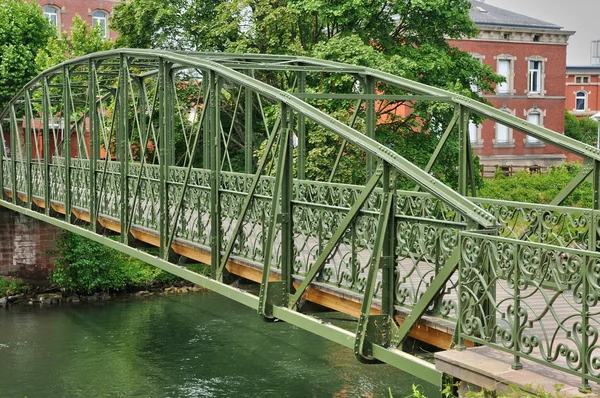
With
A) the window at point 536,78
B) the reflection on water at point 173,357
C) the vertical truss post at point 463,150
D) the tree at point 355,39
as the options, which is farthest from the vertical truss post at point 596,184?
the window at point 536,78

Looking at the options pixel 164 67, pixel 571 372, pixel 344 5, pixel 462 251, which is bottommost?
pixel 571 372

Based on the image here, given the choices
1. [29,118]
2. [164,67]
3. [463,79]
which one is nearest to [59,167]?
[29,118]

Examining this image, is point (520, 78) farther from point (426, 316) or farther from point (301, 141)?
point (426, 316)

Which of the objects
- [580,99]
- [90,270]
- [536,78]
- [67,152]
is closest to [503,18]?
[536,78]

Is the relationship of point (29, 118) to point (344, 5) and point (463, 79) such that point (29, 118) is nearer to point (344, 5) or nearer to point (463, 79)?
point (344, 5)

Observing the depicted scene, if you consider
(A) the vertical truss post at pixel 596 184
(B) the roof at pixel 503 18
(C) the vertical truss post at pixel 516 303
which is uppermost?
(B) the roof at pixel 503 18

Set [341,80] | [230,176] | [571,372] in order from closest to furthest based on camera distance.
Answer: [571,372] → [230,176] → [341,80]

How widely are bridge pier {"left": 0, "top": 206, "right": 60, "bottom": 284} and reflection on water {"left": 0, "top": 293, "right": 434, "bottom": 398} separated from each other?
1820mm

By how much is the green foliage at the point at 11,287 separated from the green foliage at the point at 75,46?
29.2ft

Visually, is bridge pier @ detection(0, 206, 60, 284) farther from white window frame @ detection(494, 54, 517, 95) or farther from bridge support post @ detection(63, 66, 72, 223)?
white window frame @ detection(494, 54, 517, 95)

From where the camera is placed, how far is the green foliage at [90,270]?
1149 inches

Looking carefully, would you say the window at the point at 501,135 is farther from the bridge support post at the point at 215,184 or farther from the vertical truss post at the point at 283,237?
the vertical truss post at the point at 283,237

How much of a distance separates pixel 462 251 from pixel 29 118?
17.7 m

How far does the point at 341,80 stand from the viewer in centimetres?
2269
